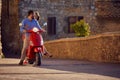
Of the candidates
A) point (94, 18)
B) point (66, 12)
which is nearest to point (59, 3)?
point (66, 12)

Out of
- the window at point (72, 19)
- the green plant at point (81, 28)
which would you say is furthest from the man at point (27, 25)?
the window at point (72, 19)

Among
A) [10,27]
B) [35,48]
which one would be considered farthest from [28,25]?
[10,27]

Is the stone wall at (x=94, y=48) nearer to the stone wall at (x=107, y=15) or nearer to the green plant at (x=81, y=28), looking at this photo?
the green plant at (x=81, y=28)

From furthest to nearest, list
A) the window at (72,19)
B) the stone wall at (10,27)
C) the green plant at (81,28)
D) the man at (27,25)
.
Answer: the window at (72,19) → the stone wall at (10,27) → the green plant at (81,28) → the man at (27,25)

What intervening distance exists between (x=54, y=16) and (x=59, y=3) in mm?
1119

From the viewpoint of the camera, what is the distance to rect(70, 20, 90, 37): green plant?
101 feet

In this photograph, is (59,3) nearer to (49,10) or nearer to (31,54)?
(49,10)

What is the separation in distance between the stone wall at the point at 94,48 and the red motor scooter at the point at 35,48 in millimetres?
2503

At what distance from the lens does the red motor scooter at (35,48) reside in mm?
11266

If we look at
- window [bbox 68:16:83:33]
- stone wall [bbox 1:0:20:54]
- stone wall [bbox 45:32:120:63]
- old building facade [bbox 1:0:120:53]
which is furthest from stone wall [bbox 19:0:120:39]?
stone wall [bbox 45:32:120:63]

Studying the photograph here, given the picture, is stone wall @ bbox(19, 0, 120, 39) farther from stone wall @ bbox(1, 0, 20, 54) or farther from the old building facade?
stone wall @ bbox(1, 0, 20, 54)

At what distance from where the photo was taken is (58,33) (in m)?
32.9

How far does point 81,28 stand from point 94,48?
16.5 m

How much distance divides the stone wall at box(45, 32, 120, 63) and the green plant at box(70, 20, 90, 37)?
11288 millimetres
